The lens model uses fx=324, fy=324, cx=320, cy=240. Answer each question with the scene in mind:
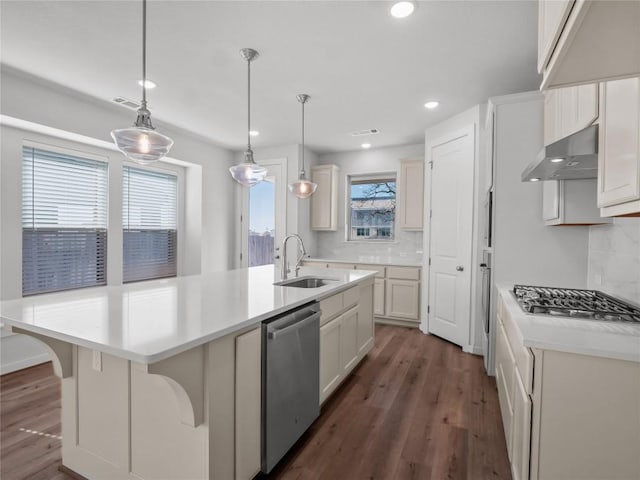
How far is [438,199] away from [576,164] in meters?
2.37

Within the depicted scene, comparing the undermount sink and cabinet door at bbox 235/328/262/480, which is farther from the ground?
the undermount sink

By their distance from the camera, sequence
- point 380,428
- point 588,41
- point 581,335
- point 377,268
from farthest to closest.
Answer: point 377,268
point 380,428
point 581,335
point 588,41

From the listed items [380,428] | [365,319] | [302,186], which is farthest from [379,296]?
[380,428]

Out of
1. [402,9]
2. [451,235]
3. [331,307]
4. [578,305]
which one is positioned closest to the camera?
[578,305]

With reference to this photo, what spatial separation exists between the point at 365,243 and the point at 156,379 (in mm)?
4294

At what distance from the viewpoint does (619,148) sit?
1.19m

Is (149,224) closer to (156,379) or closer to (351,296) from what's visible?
(351,296)

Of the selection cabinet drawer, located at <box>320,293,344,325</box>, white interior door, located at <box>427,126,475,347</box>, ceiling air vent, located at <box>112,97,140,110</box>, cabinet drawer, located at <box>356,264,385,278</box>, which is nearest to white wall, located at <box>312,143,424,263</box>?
cabinet drawer, located at <box>356,264,385,278</box>

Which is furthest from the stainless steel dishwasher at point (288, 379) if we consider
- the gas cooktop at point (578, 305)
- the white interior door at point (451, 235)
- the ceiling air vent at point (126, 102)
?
the ceiling air vent at point (126, 102)

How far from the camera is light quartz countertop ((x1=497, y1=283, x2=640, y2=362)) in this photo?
118cm

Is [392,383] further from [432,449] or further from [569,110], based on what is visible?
[569,110]

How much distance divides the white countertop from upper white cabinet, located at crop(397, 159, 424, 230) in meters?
2.72

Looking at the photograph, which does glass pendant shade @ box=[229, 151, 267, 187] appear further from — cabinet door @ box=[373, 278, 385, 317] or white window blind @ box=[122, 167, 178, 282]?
cabinet door @ box=[373, 278, 385, 317]

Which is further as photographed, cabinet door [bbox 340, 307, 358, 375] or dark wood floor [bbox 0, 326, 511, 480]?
cabinet door [bbox 340, 307, 358, 375]
